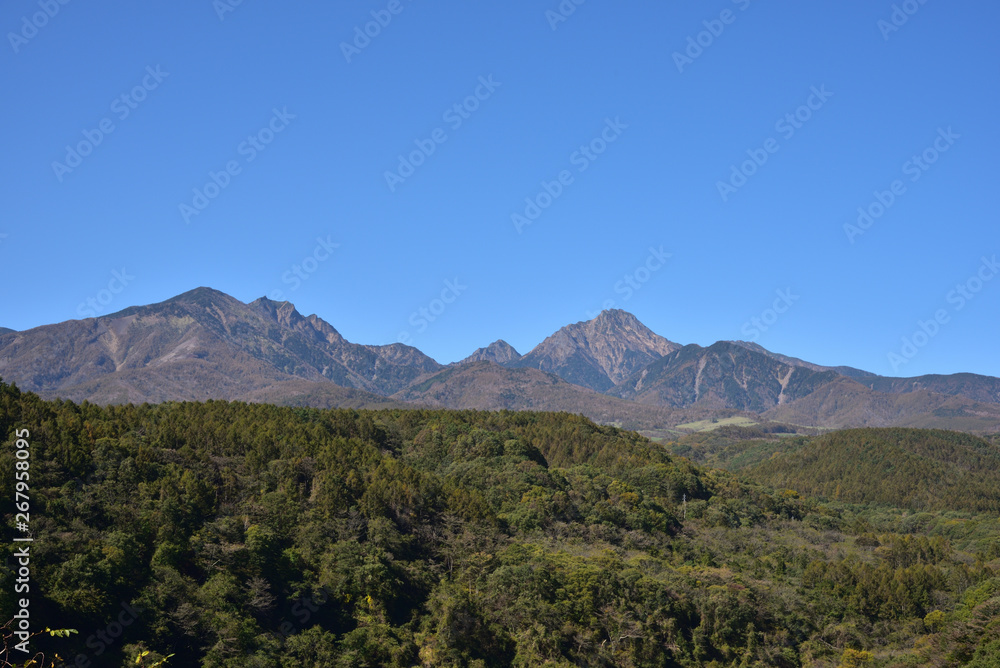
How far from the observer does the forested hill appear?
70312mm

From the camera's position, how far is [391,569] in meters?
88.9

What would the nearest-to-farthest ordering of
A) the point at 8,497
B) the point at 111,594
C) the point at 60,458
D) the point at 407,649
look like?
the point at 111,594 < the point at 8,497 < the point at 407,649 < the point at 60,458

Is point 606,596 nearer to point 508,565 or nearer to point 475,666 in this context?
point 508,565

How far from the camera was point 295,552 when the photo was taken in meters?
86.8

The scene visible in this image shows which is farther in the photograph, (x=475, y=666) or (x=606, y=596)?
(x=606, y=596)

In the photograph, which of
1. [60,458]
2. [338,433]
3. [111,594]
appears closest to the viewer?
[111,594]

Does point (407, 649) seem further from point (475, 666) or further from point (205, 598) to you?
point (205, 598)

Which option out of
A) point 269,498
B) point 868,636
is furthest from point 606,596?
point 269,498

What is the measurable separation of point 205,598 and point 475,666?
27709 mm

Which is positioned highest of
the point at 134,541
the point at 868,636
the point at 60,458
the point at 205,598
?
the point at 60,458

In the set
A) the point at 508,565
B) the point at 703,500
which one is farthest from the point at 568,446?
the point at 508,565

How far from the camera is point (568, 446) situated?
184 m

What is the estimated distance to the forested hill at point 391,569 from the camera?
231ft

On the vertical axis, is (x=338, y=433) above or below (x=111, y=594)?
above
